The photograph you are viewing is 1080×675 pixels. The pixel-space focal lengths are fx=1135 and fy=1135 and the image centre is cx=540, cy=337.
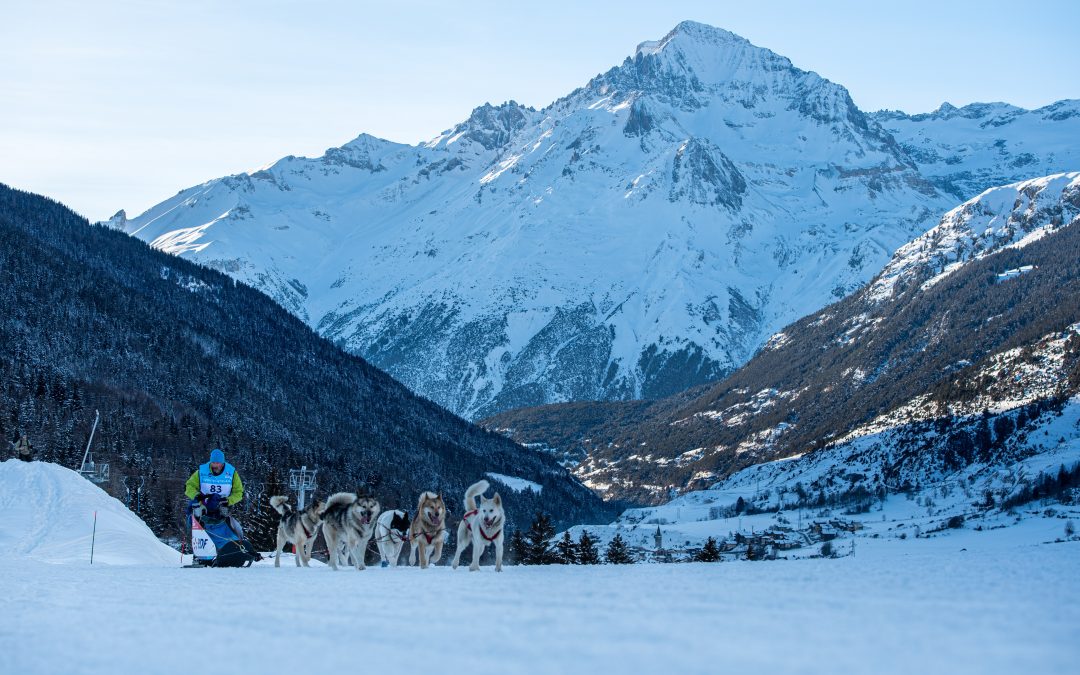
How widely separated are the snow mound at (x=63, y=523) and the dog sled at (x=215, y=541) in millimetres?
14648

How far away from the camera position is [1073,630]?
13922mm

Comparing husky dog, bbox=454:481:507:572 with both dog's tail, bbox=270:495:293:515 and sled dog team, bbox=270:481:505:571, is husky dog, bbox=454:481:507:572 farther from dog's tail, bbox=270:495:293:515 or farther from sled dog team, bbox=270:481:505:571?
dog's tail, bbox=270:495:293:515

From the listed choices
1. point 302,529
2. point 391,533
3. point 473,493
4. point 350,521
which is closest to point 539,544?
point 391,533

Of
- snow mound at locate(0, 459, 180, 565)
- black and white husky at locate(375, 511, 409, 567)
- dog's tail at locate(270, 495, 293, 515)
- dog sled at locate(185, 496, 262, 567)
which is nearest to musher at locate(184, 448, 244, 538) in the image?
dog sled at locate(185, 496, 262, 567)

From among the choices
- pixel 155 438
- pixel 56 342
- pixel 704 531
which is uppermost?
pixel 56 342

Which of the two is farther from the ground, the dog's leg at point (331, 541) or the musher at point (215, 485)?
the musher at point (215, 485)

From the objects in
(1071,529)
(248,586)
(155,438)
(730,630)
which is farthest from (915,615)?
(155,438)

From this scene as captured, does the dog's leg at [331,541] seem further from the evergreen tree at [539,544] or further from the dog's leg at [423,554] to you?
the evergreen tree at [539,544]

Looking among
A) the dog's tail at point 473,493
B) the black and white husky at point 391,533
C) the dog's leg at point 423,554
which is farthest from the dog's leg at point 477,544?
the black and white husky at point 391,533

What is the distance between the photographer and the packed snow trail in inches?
496

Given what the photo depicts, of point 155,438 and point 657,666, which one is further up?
point 155,438

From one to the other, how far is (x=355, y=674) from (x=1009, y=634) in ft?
25.6

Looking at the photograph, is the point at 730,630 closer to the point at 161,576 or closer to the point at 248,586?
the point at 248,586

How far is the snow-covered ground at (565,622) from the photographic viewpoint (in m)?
12.6
